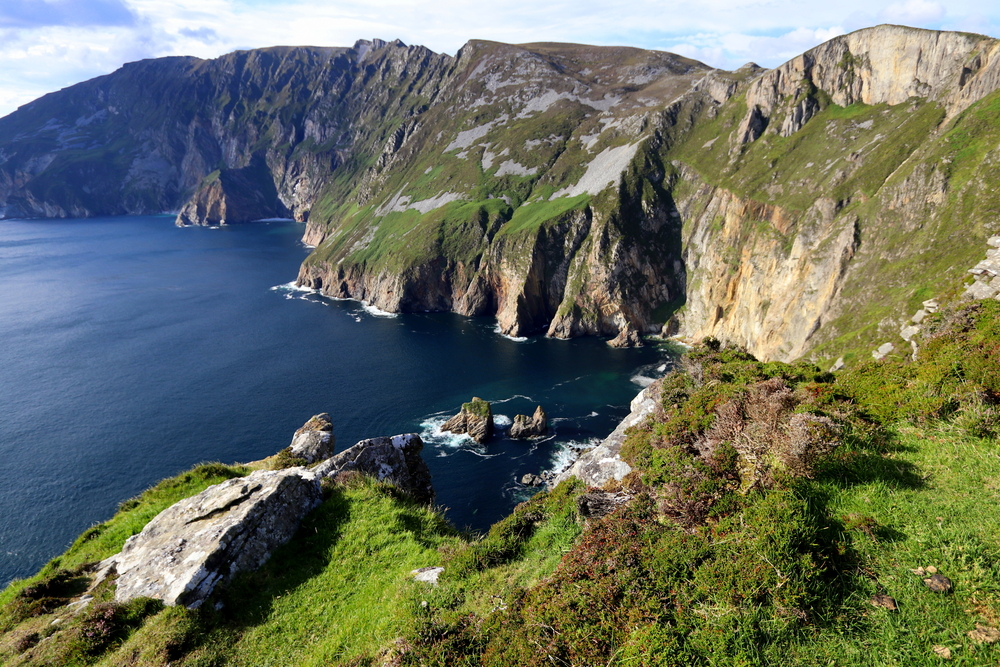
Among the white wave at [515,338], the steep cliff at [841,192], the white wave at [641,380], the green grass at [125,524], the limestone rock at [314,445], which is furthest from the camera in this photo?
the white wave at [515,338]

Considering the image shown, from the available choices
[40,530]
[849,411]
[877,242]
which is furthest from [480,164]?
[849,411]

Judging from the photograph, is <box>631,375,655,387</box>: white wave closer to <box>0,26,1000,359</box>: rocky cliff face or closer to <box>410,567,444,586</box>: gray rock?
<box>0,26,1000,359</box>: rocky cliff face

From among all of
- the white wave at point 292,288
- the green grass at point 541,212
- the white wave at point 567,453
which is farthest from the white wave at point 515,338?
the white wave at point 292,288

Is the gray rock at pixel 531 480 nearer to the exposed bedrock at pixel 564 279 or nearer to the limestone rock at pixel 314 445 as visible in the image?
the limestone rock at pixel 314 445

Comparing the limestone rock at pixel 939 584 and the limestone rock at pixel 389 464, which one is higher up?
the limestone rock at pixel 939 584

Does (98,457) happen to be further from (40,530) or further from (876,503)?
(876,503)

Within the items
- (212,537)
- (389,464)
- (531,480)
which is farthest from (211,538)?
(531,480)

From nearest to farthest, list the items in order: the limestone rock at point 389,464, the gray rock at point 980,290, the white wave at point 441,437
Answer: the limestone rock at point 389,464, the gray rock at point 980,290, the white wave at point 441,437
